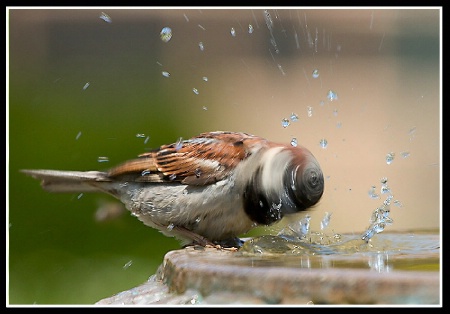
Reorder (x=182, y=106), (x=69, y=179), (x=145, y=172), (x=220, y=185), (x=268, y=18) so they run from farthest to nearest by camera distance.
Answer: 1. (x=268, y=18)
2. (x=182, y=106)
3. (x=69, y=179)
4. (x=145, y=172)
5. (x=220, y=185)

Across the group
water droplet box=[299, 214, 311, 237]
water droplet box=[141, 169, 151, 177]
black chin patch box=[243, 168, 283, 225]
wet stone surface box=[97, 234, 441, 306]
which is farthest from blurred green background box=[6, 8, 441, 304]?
wet stone surface box=[97, 234, 441, 306]

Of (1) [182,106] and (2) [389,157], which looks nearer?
(1) [182,106]

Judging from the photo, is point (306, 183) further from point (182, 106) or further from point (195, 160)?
point (182, 106)

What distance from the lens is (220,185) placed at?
11.8 feet

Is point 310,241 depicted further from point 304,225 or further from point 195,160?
point 195,160

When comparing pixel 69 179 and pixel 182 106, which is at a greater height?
pixel 182 106

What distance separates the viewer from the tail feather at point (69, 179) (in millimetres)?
3996

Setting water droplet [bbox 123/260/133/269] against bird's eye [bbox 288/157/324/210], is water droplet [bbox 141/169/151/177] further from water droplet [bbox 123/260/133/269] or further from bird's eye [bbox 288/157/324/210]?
water droplet [bbox 123/260/133/269]

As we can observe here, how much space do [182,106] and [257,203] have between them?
244 cm

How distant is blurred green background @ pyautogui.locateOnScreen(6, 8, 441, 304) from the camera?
4902 mm

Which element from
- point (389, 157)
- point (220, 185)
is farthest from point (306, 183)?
point (389, 157)

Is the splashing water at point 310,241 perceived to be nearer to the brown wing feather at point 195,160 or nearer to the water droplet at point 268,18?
the brown wing feather at point 195,160

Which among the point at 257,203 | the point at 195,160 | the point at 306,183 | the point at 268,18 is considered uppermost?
the point at 268,18

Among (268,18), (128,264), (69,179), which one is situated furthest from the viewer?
(268,18)
